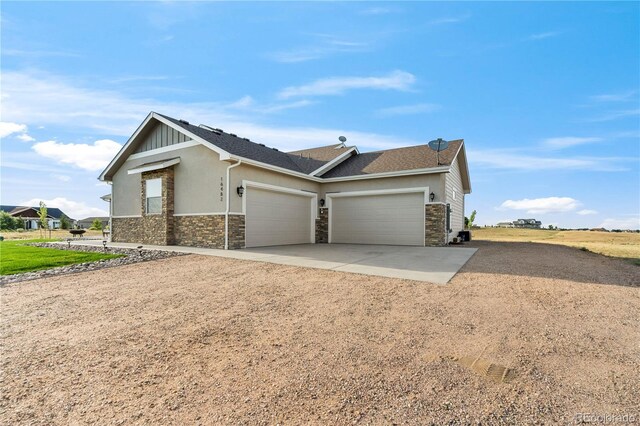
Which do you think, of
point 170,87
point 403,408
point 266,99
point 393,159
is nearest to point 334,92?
point 266,99

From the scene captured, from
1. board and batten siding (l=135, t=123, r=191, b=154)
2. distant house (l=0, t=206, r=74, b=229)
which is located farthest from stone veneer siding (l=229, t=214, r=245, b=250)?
distant house (l=0, t=206, r=74, b=229)

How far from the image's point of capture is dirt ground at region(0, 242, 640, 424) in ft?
6.83

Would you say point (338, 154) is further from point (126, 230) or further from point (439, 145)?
point (126, 230)

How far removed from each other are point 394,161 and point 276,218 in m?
6.42

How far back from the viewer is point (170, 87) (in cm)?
1085

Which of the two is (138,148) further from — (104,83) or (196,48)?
(196,48)

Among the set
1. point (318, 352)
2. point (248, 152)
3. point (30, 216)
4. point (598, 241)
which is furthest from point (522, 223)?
→ point (30, 216)

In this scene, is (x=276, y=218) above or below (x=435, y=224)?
above

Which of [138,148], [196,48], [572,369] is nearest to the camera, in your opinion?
[572,369]

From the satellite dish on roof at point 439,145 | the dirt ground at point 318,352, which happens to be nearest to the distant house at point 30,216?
the satellite dish on roof at point 439,145

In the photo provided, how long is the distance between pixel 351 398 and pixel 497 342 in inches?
74.4

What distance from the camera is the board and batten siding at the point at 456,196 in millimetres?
13828

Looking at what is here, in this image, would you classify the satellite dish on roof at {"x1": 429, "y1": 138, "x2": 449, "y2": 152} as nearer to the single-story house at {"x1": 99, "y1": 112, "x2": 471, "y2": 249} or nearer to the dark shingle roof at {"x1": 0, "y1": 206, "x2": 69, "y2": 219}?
the single-story house at {"x1": 99, "y1": 112, "x2": 471, "y2": 249}

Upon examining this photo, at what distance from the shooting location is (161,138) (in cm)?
1334
